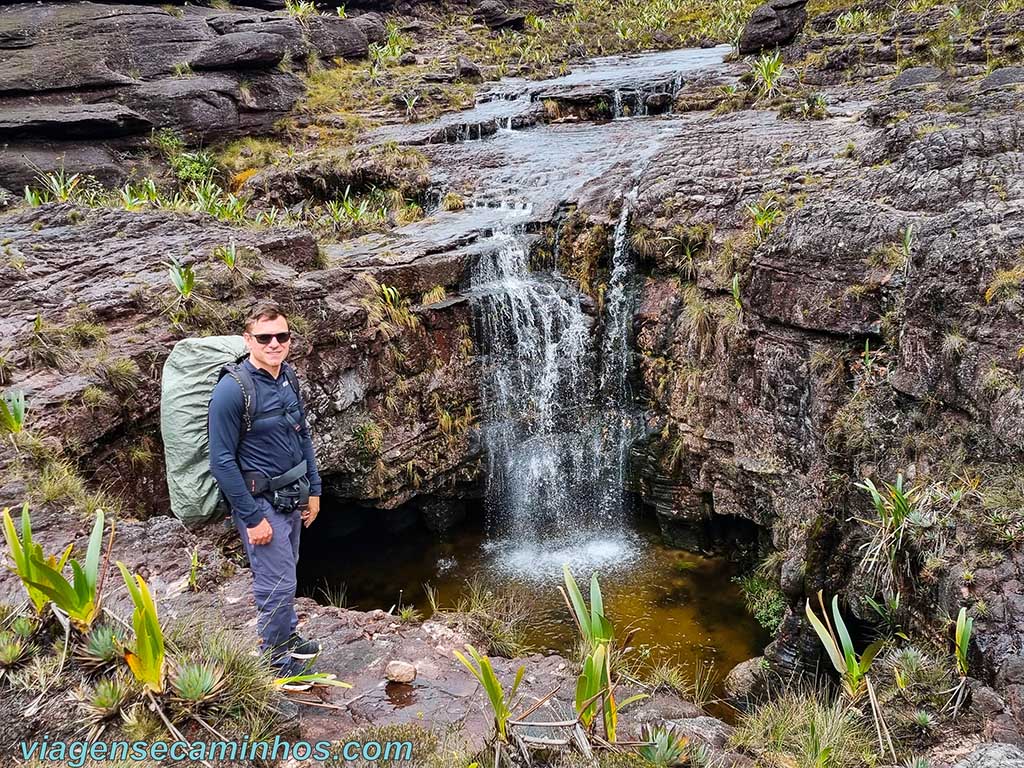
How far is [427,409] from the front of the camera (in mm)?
8586

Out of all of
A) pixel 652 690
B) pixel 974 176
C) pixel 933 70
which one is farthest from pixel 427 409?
pixel 933 70

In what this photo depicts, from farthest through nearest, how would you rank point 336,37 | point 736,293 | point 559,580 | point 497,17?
point 497,17 → point 336,37 → point 559,580 → point 736,293

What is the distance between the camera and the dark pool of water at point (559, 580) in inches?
277

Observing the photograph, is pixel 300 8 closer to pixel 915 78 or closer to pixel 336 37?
pixel 336 37

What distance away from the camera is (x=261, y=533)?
11.3ft

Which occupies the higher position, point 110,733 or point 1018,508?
point 110,733

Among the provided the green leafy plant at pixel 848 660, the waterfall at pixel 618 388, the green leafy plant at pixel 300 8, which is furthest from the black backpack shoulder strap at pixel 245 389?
the green leafy plant at pixel 300 8

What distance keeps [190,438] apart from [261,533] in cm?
71

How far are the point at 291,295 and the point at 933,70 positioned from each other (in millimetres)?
11954

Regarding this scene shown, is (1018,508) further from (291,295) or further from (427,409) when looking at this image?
(291,295)

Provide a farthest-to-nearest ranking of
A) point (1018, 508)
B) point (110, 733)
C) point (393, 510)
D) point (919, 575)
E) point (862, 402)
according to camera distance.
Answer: point (393, 510) → point (862, 402) → point (919, 575) → point (1018, 508) → point (110, 733)

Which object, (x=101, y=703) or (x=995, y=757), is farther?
(x=995, y=757)

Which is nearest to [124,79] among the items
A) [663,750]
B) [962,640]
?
[663,750]

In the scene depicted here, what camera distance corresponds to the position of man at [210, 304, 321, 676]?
11.0 feet
